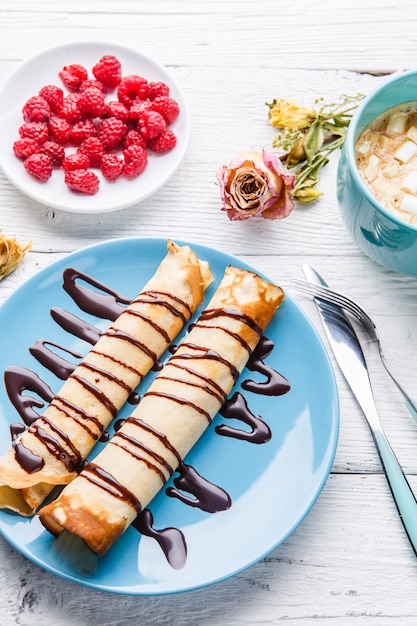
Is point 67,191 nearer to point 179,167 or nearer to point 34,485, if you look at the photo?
point 179,167

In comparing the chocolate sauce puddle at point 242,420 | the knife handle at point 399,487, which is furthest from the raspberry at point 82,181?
the knife handle at point 399,487

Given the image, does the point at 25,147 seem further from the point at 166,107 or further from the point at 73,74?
the point at 166,107

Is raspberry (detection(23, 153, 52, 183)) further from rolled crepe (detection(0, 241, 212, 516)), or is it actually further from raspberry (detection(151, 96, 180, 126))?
rolled crepe (detection(0, 241, 212, 516))

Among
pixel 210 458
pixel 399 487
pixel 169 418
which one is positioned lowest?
pixel 399 487

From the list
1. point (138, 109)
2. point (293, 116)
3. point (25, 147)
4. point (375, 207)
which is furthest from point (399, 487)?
point (25, 147)

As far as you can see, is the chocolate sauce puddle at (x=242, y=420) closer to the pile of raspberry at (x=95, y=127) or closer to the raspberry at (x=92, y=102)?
the pile of raspberry at (x=95, y=127)
